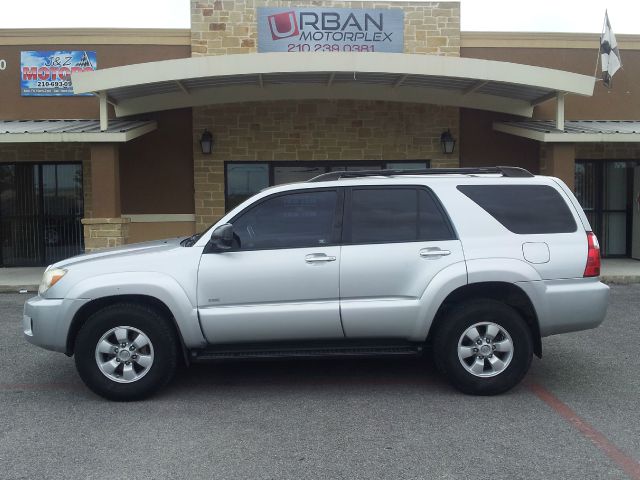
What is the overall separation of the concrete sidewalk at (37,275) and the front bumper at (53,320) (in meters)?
6.63

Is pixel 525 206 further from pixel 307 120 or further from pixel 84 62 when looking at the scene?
pixel 84 62

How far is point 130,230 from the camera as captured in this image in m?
13.9

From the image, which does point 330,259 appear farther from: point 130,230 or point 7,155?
point 7,155

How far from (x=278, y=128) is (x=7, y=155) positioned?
5.88 metres

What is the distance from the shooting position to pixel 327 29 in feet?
45.8

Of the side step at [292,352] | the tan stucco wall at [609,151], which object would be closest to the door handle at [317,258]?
the side step at [292,352]

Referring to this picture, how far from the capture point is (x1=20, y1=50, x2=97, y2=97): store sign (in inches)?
546

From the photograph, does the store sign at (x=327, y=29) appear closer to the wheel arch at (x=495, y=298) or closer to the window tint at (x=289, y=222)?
the window tint at (x=289, y=222)

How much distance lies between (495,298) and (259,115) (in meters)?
9.47

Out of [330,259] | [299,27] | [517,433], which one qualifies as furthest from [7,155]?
[517,433]

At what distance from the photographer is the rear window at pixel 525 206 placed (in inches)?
221

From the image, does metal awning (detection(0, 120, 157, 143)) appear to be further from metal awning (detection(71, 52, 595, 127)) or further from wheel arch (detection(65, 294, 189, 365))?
wheel arch (detection(65, 294, 189, 365))

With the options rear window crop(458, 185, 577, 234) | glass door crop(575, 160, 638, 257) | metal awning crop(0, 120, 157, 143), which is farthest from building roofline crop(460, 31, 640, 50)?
rear window crop(458, 185, 577, 234)

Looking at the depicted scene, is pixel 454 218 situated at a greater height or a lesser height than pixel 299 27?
lesser
